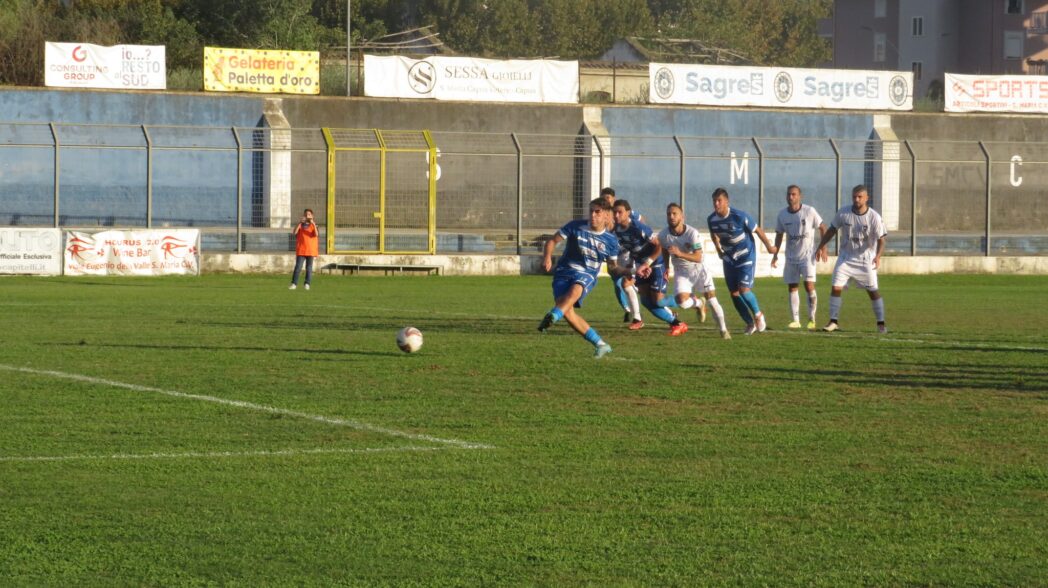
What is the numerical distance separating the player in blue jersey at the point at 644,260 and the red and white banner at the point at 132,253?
14583 mm

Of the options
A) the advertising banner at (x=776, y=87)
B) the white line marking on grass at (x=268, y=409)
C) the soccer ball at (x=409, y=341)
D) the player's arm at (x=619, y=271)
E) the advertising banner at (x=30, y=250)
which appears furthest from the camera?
the advertising banner at (x=776, y=87)

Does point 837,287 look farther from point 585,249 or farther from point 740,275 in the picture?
point 585,249

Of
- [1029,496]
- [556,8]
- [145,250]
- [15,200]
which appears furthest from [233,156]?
[556,8]

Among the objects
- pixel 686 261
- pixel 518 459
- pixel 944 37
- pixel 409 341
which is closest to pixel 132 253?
pixel 686 261

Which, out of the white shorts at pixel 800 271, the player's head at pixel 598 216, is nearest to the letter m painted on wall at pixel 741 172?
the white shorts at pixel 800 271

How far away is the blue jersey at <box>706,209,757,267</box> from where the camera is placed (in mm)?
17859

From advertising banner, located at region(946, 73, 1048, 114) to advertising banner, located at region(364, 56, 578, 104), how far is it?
13117 mm

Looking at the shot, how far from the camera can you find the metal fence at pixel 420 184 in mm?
37312

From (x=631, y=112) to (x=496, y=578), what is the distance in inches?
1633

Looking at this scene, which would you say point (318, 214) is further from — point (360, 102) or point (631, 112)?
point (631, 112)

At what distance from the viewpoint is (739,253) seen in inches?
703

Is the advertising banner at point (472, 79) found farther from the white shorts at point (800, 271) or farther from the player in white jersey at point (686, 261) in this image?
the player in white jersey at point (686, 261)

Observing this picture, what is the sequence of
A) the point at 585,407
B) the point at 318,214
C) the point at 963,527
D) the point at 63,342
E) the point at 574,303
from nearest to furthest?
the point at 963,527 → the point at 585,407 → the point at 574,303 → the point at 63,342 → the point at 318,214

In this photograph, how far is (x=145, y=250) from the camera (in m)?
30.1
